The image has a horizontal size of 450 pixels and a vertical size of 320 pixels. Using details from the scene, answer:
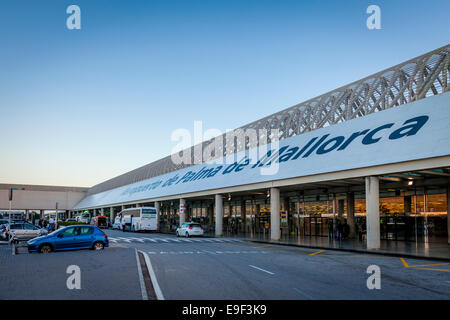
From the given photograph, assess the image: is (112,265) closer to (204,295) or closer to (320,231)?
(204,295)

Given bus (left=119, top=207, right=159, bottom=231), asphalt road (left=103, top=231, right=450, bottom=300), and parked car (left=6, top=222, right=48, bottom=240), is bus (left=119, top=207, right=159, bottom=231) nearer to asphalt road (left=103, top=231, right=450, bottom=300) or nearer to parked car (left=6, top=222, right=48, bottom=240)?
parked car (left=6, top=222, right=48, bottom=240)

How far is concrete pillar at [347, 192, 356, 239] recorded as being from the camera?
36031 mm

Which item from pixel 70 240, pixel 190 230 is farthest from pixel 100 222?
pixel 70 240

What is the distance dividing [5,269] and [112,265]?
3.58 metres

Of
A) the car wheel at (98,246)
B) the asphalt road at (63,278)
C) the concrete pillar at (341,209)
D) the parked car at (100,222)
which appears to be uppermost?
the concrete pillar at (341,209)

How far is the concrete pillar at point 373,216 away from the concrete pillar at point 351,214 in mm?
12015

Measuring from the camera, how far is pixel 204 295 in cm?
950

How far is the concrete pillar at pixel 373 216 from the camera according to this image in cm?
2364

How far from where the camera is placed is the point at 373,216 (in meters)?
23.8

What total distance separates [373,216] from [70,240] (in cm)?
1727

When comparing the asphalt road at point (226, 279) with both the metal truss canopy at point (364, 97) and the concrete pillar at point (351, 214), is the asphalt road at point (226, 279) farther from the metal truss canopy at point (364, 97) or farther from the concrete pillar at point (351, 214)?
the concrete pillar at point (351, 214)

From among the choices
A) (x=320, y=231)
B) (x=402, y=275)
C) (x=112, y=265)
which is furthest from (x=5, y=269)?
(x=320, y=231)

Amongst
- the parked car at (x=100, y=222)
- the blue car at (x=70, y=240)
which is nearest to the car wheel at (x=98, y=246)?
the blue car at (x=70, y=240)

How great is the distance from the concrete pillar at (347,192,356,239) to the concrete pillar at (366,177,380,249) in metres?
12.0
